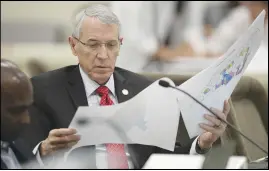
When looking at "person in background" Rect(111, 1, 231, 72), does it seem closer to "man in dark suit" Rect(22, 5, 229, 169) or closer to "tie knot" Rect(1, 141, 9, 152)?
"man in dark suit" Rect(22, 5, 229, 169)

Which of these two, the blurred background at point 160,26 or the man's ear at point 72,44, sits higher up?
the man's ear at point 72,44

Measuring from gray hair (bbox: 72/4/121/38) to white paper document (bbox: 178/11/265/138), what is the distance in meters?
0.15

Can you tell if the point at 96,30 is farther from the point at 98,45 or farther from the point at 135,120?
the point at 135,120

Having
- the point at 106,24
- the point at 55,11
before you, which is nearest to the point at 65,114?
the point at 106,24

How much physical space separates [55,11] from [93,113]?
3328 millimetres

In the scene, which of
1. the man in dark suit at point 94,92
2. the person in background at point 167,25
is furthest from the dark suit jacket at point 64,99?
the person in background at point 167,25

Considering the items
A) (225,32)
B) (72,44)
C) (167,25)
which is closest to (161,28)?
(167,25)

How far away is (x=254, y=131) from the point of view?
1.54m

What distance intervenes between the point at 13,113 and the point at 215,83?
1.03 ft

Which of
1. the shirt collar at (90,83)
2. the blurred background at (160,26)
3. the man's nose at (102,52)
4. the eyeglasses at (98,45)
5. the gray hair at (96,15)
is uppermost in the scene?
the gray hair at (96,15)

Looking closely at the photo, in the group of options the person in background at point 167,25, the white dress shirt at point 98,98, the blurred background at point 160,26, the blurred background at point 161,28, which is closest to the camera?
the white dress shirt at point 98,98

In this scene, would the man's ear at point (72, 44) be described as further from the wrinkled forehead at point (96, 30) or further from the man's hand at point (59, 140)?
the man's hand at point (59, 140)

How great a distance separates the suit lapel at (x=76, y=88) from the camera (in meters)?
0.96

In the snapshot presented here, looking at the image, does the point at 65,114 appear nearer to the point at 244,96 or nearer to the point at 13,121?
the point at 13,121
